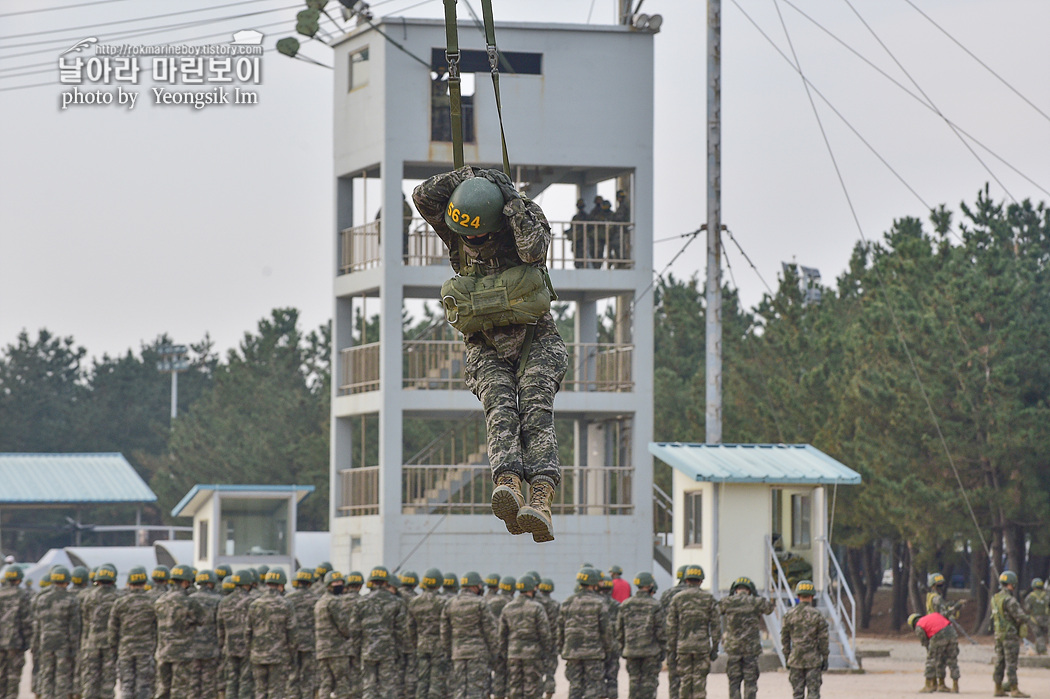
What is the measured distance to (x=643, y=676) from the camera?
74.2ft

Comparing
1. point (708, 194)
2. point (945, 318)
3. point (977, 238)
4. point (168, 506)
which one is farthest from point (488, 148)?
point (168, 506)

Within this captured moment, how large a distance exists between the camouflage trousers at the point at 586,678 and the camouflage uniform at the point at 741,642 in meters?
1.79

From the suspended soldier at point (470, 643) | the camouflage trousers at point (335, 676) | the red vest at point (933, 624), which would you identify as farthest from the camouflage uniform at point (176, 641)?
the red vest at point (933, 624)

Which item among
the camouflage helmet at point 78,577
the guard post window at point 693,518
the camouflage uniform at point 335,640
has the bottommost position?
the camouflage uniform at point 335,640

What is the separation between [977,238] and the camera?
44.2 meters

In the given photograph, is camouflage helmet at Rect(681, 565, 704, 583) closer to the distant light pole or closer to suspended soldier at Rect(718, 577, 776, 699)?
suspended soldier at Rect(718, 577, 776, 699)

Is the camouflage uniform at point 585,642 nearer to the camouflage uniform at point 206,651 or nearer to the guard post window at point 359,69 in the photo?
the camouflage uniform at point 206,651

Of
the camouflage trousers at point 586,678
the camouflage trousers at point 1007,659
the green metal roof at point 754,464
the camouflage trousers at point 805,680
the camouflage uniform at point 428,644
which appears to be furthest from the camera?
the green metal roof at point 754,464

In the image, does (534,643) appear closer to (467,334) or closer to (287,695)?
(287,695)

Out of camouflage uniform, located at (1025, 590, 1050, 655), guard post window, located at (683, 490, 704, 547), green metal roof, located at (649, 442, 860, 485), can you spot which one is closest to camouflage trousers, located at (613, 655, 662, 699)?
green metal roof, located at (649, 442, 860, 485)

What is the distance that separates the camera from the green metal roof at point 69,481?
174 ft

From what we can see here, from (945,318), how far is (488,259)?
30.8 metres

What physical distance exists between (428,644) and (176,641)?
3.43m

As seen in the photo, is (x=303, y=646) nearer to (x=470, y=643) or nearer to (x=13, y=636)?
(x=470, y=643)
